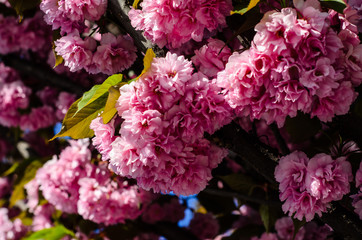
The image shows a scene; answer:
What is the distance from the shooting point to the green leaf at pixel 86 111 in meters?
1.12

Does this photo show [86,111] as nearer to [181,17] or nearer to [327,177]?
[181,17]

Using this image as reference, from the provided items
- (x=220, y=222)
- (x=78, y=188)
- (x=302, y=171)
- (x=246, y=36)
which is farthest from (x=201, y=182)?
(x=220, y=222)

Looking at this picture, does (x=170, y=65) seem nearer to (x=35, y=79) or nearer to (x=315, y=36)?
(x=315, y=36)

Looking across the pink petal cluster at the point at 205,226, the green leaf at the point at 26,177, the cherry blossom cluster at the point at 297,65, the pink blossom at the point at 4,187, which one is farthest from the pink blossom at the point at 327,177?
the pink blossom at the point at 4,187

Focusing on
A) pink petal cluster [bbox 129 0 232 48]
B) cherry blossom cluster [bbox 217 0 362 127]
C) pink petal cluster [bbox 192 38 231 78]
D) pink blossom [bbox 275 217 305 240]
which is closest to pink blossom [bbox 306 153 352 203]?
cherry blossom cluster [bbox 217 0 362 127]

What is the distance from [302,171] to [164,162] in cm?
35

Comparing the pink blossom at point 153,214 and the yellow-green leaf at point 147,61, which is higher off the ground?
the yellow-green leaf at point 147,61

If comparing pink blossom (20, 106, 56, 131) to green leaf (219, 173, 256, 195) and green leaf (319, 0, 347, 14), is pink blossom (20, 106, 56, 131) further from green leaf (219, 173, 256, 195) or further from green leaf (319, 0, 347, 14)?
green leaf (319, 0, 347, 14)

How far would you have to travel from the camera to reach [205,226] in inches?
105

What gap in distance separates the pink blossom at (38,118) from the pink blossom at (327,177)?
6.55 ft

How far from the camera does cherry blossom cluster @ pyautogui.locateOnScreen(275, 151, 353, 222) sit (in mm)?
1098

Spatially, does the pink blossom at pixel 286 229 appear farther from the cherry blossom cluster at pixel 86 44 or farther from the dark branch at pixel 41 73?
the dark branch at pixel 41 73

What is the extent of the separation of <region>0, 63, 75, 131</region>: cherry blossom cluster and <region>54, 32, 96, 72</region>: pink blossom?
131cm

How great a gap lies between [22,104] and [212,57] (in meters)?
1.88
